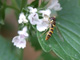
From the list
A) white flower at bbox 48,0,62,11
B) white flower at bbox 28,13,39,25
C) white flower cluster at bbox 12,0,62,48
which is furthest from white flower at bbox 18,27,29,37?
white flower at bbox 48,0,62,11

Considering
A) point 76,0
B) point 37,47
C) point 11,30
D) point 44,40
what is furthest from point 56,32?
point 11,30

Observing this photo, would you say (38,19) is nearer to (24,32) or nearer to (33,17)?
(33,17)

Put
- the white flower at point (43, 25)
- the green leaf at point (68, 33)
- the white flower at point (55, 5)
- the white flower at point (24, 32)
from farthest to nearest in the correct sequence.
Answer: the white flower at point (55, 5) → the white flower at point (24, 32) → the white flower at point (43, 25) → the green leaf at point (68, 33)

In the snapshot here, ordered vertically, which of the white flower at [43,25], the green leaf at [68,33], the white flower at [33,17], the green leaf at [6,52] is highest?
the white flower at [33,17]

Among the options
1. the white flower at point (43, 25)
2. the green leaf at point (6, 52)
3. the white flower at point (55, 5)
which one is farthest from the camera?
the green leaf at point (6, 52)

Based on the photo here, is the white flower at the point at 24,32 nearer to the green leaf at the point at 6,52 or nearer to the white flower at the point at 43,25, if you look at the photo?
the white flower at the point at 43,25

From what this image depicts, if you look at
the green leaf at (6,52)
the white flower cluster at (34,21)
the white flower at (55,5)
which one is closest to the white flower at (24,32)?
the white flower cluster at (34,21)

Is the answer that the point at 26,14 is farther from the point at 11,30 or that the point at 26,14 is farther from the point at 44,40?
the point at 11,30

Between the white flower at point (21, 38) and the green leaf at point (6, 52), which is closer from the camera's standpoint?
the white flower at point (21, 38)

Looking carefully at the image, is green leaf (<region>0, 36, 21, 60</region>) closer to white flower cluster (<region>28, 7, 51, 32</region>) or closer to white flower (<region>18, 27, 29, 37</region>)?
white flower (<region>18, 27, 29, 37</region>)

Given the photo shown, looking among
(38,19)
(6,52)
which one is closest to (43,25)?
(38,19)
